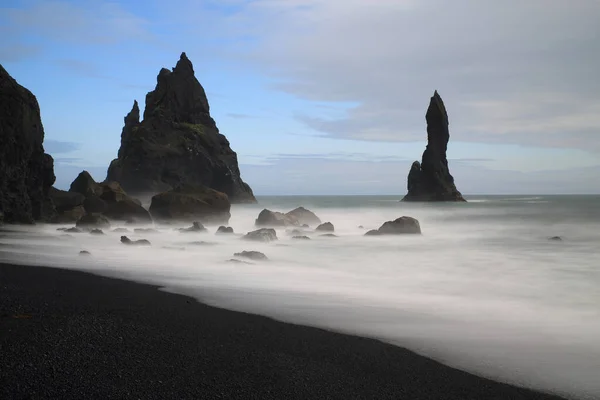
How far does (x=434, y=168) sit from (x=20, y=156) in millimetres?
100740

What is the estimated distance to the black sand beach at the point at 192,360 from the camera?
3.65 m

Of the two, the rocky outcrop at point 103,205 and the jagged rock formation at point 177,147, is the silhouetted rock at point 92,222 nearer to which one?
the rocky outcrop at point 103,205

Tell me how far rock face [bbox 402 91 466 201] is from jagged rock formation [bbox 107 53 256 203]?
45460 mm

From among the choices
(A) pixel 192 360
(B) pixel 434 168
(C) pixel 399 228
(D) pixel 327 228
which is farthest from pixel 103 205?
(B) pixel 434 168

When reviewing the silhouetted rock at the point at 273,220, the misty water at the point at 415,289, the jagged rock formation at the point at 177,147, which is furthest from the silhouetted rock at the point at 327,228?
the jagged rock formation at the point at 177,147

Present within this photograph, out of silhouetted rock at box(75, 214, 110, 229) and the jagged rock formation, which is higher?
the jagged rock formation

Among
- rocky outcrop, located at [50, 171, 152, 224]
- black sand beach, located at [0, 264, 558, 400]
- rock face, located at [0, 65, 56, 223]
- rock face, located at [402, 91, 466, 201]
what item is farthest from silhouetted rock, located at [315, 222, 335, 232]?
rock face, located at [402, 91, 466, 201]

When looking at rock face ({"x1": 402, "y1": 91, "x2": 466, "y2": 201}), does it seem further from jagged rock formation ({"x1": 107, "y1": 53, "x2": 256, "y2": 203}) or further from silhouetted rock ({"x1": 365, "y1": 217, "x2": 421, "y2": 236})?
silhouetted rock ({"x1": 365, "y1": 217, "x2": 421, "y2": 236})

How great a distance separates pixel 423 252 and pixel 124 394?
46.7 feet

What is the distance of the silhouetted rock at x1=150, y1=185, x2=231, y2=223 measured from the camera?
26.4 metres

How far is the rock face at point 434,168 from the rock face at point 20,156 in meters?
96.6

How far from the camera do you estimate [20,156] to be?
69.3ft

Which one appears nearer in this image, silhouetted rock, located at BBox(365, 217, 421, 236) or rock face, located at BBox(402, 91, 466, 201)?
silhouetted rock, located at BBox(365, 217, 421, 236)

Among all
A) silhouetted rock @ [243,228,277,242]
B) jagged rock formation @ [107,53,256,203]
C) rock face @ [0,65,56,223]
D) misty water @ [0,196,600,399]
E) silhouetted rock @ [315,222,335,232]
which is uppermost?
jagged rock formation @ [107,53,256,203]
